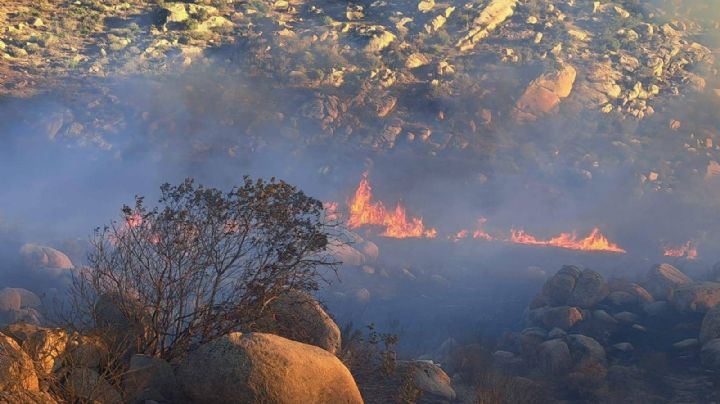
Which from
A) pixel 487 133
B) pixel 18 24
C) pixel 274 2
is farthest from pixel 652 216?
pixel 18 24

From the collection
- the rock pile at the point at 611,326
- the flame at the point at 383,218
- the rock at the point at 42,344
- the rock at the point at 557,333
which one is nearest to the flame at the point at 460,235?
the flame at the point at 383,218

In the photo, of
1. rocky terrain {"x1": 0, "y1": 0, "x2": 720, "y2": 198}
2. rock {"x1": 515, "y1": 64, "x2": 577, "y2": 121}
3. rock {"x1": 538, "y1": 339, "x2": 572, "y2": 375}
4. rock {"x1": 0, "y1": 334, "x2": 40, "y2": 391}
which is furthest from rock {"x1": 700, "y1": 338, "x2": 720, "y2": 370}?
rock {"x1": 515, "y1": 64, "x2": 577, "y2": 121}

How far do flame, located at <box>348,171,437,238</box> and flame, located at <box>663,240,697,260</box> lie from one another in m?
9.05

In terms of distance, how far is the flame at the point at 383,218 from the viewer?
2570cm

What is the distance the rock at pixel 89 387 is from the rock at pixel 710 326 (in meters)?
13.2

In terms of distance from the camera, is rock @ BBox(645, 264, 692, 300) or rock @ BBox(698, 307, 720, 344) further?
rock @ BBox(645, 264, 692, 300)

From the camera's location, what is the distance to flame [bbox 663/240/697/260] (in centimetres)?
2606

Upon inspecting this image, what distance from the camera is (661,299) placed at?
18141 mm

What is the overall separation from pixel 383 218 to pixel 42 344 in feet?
64.5

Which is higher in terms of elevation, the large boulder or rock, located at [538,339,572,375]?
the large boulder

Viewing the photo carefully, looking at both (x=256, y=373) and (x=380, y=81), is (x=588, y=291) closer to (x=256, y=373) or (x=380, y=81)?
(x=256, y=373)

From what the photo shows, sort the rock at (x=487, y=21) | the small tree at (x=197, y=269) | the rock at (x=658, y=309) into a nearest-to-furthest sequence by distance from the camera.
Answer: the small tree at (x=197, y=269)
the rock at (x=658, y=309)
the rock at (x=487, y=21)

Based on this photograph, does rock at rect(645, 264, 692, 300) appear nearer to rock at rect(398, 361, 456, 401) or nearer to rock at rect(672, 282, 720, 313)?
rock at rect(672, 282, 720, 313)

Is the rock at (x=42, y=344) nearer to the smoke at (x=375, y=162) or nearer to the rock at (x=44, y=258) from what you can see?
the rock at (x=44, y=258)
